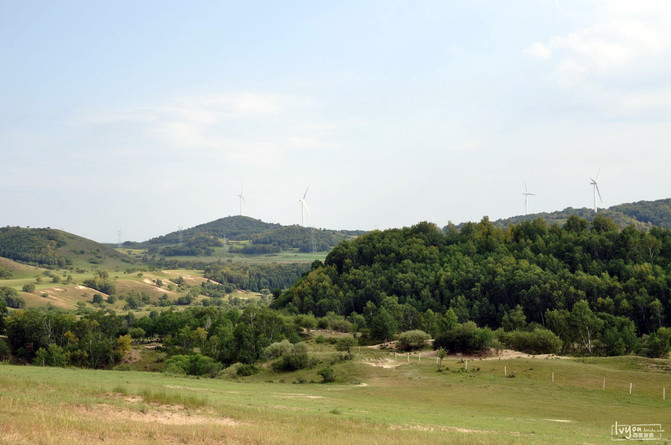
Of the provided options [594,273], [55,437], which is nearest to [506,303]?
[594,273]

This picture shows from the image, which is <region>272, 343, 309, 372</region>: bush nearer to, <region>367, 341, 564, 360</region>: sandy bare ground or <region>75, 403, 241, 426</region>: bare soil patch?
<region>367, 341, 564, 360</region>: sandy bare ground

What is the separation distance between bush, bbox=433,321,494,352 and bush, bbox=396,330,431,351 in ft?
12.8

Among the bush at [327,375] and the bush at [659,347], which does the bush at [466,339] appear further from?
the bush at [327,375]

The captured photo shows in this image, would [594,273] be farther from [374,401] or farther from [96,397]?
[96,397]

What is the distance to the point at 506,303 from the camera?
4978 inches

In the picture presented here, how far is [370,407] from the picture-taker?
37719 millimetres

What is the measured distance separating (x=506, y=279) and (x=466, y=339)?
54.8 metres

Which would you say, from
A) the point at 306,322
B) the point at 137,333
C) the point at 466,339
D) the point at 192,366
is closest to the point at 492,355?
the point at 466,339

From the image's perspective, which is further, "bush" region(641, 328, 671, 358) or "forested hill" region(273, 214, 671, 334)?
"forested hill" region(273, 214, 671, 334)

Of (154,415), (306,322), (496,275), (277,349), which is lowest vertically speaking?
(306,322)

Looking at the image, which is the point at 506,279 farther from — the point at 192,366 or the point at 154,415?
the point at 154,415

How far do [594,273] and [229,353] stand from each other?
86.5 m

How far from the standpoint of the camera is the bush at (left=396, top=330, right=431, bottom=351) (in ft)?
277

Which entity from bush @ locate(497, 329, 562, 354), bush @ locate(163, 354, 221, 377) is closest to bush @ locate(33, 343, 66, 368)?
bush @ locate(163, 354, 221, 377)
